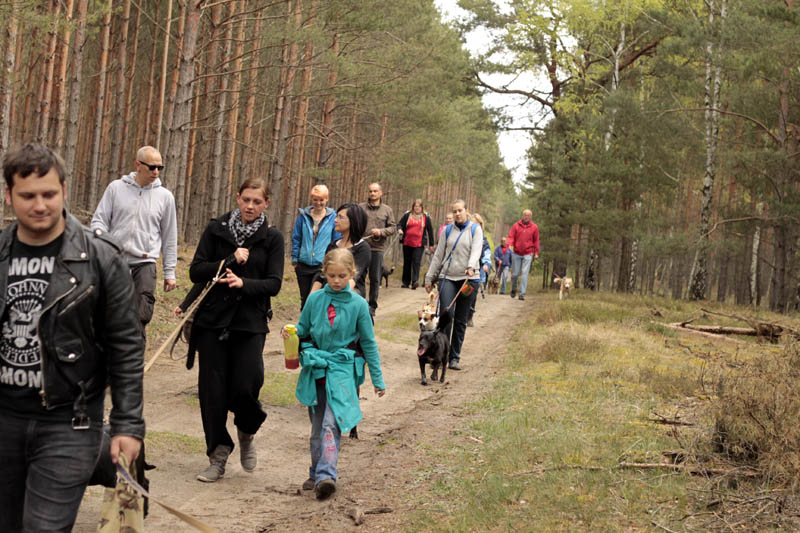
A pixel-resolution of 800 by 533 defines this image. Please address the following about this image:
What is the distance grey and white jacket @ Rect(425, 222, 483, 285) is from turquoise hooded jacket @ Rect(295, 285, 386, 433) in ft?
17.7

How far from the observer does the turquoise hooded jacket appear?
227 inches

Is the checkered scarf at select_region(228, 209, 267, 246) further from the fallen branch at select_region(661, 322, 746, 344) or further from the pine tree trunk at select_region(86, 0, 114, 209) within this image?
the pine tree trunk at select_region(86, 0, 114, 209)

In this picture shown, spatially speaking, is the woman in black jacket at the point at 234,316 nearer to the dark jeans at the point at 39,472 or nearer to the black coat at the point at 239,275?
the black coat at the point at 239,275

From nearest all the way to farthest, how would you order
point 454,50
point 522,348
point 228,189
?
point 522,348 < point 454,50 < point 228,189

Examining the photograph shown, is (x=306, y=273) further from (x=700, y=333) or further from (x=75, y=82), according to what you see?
(x=75, y=82)

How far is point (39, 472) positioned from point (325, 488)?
9.41ft

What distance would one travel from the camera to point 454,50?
31109 millimetres

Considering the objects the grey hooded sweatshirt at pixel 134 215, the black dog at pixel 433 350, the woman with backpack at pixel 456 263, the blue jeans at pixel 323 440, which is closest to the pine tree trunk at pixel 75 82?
the woman with backpack at pixel 456 263

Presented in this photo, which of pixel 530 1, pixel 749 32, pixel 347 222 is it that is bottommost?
pixel 347 222

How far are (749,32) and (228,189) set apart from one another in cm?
2157

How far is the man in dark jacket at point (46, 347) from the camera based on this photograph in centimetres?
284

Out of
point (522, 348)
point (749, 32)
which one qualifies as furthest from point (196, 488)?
point (749, 32)

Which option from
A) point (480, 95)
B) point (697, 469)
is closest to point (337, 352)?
point (697, 469)

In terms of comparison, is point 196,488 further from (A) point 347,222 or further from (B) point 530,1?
(B) point 530,1
